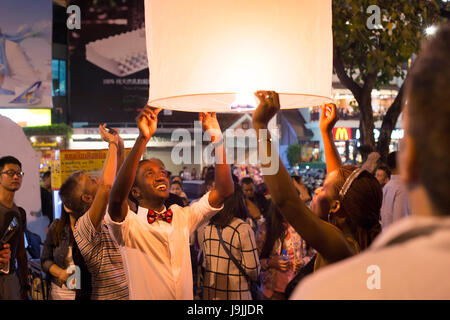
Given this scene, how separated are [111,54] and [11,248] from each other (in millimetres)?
10219

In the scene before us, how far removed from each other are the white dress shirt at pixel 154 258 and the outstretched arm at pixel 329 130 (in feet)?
3.24

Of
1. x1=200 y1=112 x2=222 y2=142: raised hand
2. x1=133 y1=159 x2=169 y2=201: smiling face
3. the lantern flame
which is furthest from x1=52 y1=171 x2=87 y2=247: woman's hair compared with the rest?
the lantern flame

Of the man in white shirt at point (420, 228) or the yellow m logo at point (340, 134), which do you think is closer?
the man in white shirt at point (420, 228)

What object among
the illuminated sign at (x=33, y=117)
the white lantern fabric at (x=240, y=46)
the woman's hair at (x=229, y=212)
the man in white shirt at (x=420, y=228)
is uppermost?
the illuminated sign at (x=33, y=117)

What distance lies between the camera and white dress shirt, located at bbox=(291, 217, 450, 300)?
2.46 feet

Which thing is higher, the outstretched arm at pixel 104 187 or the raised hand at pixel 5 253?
the outstretched arm at pixel 104 187

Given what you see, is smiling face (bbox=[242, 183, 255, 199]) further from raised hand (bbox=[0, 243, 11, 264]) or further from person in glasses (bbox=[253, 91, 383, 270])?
person in glasses (bbox=[253, 91, 383, 270])

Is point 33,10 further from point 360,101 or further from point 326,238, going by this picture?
point 326,238

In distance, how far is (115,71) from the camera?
13.4m

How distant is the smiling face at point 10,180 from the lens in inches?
164

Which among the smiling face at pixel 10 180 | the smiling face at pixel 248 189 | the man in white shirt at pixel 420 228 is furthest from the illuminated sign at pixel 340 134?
the man in white shirt at pixel 420 228

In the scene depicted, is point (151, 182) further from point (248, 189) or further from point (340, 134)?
point (340, 134)

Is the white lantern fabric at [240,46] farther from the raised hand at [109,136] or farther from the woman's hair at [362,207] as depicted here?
the raised hand at [109,136]
